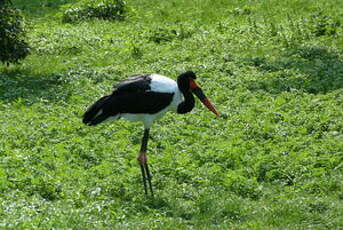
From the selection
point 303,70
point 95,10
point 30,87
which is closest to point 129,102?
point 30,87

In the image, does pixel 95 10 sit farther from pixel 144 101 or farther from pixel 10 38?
pixel 144 101

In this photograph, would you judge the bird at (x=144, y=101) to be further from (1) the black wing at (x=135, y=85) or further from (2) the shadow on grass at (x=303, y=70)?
(2) the shadow on grass at (x=303, y=70)

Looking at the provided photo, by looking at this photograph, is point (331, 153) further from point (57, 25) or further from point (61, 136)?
point (57, 25)

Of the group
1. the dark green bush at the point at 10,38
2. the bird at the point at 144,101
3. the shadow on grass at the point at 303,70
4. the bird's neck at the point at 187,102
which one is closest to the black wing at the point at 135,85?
the bird at the point at 144,101

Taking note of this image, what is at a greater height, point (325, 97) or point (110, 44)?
point (325, 97)

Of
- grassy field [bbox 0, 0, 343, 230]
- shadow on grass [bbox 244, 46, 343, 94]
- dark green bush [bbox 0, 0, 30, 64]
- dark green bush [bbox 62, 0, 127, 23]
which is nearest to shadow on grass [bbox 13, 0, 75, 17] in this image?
dark green bush [bbox 62, 0, 127, 23]

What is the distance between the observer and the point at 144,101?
9305 mm

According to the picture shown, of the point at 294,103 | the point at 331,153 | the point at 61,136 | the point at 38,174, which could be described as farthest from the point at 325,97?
the point at 38,174

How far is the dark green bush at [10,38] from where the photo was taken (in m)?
14.0

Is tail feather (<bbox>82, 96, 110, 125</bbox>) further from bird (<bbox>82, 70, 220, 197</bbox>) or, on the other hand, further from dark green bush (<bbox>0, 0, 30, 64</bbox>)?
dark green bush (<bbox>0, 0, 30, 64</bbox>)

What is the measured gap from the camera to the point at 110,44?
55.0 feet

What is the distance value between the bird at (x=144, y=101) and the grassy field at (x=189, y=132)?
28.2 inches

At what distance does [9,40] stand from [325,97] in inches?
235

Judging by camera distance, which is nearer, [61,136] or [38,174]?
[38,174]
